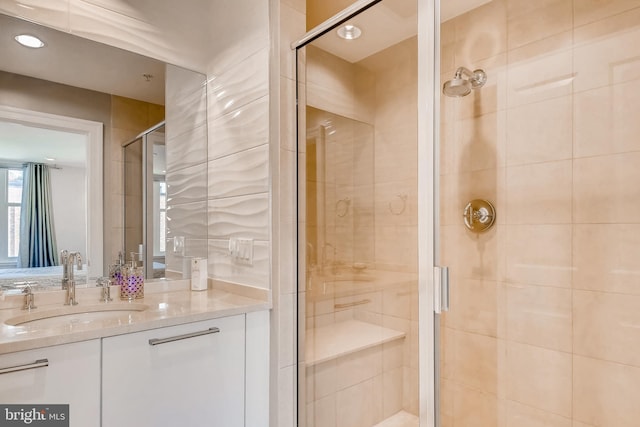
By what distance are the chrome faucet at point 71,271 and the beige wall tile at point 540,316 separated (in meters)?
1.87

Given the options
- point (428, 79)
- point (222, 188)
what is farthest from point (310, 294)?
point (428, 79)

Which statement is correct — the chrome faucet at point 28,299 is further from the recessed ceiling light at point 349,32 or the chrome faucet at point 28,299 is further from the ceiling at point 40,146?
the recessed ceiling light at point 349,32

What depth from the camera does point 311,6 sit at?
214 centimetres

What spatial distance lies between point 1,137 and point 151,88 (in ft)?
2.12

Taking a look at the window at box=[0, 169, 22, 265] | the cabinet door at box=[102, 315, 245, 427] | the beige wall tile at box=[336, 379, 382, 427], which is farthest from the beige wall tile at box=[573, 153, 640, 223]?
the window at box=[0, 169, 22, 265]

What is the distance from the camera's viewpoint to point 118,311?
5.03 feet

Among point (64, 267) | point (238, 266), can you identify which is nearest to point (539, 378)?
point (238, 266)

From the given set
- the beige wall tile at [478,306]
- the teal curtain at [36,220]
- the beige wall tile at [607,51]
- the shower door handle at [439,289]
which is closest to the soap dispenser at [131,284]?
the teal curtain at [36,220]

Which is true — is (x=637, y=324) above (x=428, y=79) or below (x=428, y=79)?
below

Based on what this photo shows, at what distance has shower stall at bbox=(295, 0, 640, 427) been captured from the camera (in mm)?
1263

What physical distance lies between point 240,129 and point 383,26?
804mm

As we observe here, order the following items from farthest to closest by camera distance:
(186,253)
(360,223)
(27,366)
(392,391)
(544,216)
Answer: (186,253) → (544,216) → (360,223) → (392,391) → (27,366)

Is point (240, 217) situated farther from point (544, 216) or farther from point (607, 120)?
point (607, 120)

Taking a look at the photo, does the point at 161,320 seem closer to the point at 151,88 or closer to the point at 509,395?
the point at 151,88
